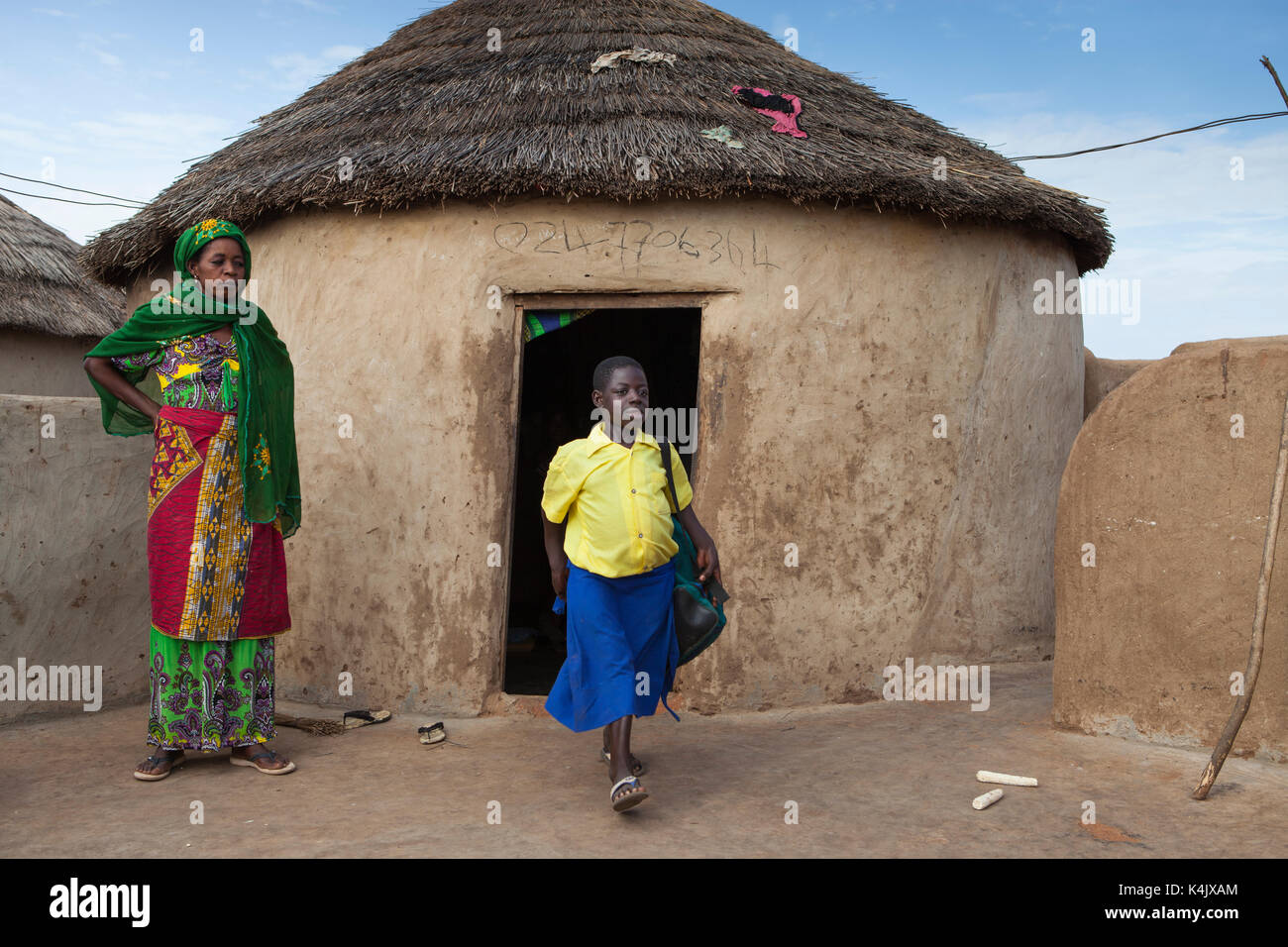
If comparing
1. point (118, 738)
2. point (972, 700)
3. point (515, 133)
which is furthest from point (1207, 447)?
point (118, 738)

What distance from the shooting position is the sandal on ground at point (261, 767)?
3.96 m

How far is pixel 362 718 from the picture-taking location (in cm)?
480

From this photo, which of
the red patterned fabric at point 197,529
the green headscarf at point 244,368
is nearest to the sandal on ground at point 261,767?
the red patterned fabric at point 197,529

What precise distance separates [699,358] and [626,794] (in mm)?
2492

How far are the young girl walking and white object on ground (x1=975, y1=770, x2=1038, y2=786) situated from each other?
120 cm

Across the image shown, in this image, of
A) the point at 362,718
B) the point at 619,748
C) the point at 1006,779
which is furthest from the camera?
the point at 362,718

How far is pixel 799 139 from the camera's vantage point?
5.14 meters

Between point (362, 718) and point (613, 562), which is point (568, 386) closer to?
point (362, 718)

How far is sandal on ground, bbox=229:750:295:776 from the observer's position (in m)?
3.96

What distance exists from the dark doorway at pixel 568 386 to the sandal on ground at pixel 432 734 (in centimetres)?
371

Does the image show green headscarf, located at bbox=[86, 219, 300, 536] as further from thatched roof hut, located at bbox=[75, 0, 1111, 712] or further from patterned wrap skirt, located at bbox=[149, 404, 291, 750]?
thatched roof hut, located at bbox=[75, 0, 1111, 712]

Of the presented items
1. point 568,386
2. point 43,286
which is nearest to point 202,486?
point 568,386

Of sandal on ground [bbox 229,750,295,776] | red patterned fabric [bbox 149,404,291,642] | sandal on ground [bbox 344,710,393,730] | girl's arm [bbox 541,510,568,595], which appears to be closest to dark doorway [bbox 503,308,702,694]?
sandal on ground [bbox 344,710,393,730]

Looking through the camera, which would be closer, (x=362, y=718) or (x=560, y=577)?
(x=560, y=577)
